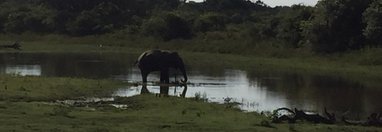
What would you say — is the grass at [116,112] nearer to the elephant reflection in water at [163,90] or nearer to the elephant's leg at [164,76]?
the elephant reflection in water at [163,90]

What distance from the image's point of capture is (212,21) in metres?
66.7

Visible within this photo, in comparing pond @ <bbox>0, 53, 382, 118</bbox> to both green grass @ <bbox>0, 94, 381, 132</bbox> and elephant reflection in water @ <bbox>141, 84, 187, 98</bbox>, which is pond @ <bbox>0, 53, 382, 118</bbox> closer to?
elephant reflection in water @ <bbox>141, 84, 187, 98</bbox>

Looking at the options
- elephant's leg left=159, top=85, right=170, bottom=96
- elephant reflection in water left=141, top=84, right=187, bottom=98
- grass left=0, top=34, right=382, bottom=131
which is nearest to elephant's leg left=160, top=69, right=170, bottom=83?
elephant reflection in water left=141, top=84, right=187, bottom=98

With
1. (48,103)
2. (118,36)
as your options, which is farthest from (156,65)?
(118,36)

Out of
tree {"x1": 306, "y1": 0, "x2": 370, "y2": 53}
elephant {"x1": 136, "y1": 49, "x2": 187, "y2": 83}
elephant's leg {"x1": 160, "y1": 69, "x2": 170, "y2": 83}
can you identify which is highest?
tree {"x1": 306, "y1": 0, "x2": 370, "y2": 53}

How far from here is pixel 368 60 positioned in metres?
40.7

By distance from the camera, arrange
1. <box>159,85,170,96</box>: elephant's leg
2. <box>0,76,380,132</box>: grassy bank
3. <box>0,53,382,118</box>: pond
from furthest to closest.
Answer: <box>159,85,170,96</box>: elephant's leg < <box>0,53,382,118</box>: pond < <box>0,76,380,132</box>: grassy bank

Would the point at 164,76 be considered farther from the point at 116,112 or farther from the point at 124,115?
the point at 124,115

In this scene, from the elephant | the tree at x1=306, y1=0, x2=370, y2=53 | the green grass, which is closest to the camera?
the green grass

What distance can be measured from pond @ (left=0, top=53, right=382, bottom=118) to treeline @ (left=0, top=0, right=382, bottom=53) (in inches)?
336

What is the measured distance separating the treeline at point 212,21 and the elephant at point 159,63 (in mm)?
15869

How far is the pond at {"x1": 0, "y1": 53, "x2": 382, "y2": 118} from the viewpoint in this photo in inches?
909

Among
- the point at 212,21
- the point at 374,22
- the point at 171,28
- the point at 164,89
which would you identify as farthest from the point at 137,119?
the point at 212,21

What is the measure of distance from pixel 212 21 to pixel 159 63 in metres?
37.9
